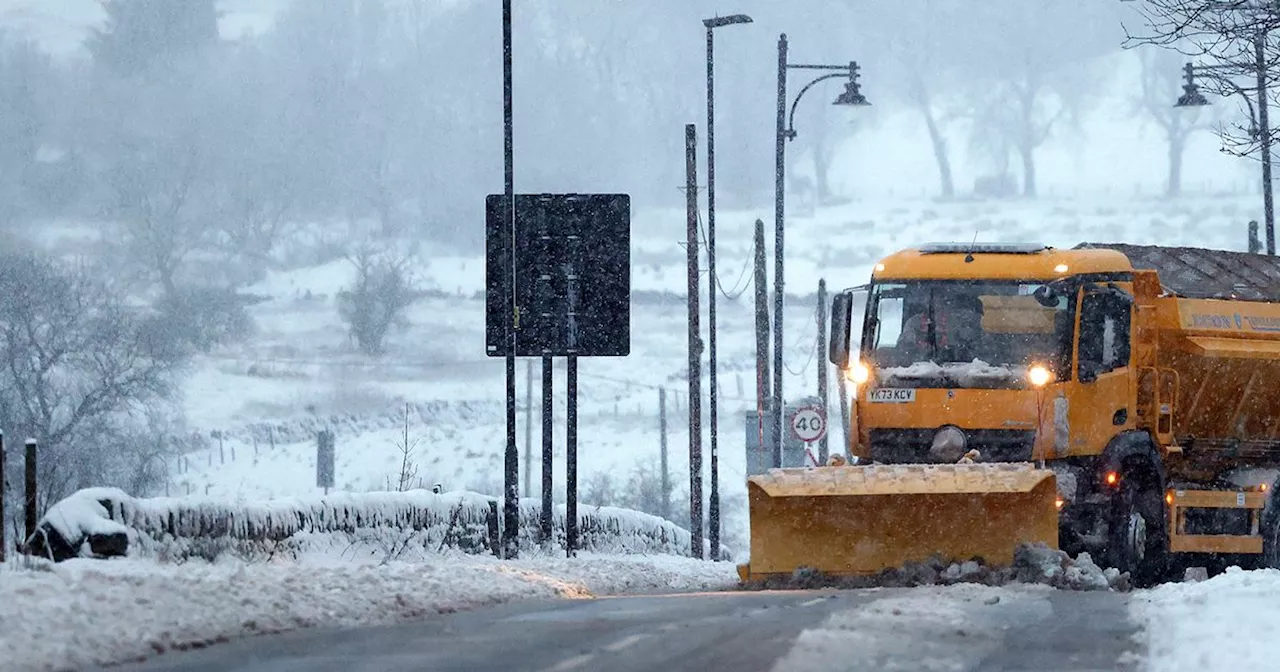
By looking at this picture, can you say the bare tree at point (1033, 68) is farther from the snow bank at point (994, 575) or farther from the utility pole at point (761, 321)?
the snow bank at point (994, 575)

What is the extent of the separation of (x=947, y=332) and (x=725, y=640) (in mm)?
9462

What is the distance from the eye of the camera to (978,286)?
18.9 m

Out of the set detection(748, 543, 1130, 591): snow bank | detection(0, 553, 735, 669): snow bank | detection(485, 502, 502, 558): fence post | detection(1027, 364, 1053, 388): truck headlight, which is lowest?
detection(485, 502, 502, 558): fence post

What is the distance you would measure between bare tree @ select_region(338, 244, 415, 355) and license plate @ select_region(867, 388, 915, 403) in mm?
71306

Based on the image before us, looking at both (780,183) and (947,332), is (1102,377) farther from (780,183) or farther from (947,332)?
(780,183)

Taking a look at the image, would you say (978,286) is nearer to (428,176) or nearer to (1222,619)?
(1222,619)

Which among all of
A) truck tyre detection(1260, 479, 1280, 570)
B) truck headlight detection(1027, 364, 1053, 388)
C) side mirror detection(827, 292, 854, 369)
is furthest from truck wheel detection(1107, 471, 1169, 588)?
side mirror detection(827, 292, 854, 369)

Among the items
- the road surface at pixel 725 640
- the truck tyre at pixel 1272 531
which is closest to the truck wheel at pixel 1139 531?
the truck tyre at pixel 1272 531

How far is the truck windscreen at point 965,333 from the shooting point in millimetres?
18484

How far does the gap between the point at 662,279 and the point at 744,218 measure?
7689mm

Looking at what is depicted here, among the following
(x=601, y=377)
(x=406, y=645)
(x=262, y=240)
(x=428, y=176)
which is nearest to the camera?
(x=406, y=645)

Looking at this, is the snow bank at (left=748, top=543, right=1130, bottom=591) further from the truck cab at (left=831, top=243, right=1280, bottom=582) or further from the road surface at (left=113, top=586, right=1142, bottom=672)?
the road surface at (left=113, top=586, right=1142, bottom=672)

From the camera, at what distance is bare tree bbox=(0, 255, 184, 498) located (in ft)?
166

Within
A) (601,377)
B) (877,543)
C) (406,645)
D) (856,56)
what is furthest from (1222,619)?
(856,56)
